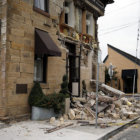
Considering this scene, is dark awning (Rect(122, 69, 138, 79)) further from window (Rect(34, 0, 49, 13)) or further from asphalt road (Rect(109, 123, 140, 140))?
asphalt road (Rect(109, 123, 140, 140))

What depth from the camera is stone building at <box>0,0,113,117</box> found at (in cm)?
804

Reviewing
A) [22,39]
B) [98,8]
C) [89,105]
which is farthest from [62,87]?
[98,8]

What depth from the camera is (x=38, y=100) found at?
8.69m

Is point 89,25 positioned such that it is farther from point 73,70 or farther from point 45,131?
point 45,131

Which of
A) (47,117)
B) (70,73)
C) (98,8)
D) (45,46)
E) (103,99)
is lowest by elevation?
(47,117)

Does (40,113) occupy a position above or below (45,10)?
below

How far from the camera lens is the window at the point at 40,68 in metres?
9.75

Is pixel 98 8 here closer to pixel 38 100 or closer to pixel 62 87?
pixel 62 87

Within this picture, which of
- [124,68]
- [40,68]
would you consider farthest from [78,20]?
[124,68]

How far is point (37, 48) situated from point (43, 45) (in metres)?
0.34

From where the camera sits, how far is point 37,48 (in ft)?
29.6

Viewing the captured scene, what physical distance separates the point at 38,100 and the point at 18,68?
1528mm

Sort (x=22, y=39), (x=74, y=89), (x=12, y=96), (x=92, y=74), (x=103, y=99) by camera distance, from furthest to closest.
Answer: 1. (x=92, y=74)
2. (x=74, y=89)
3. (x=103, y=99)
4. (x=22, y=39)
5. (x=12, y=96)

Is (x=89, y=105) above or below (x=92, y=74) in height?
below
